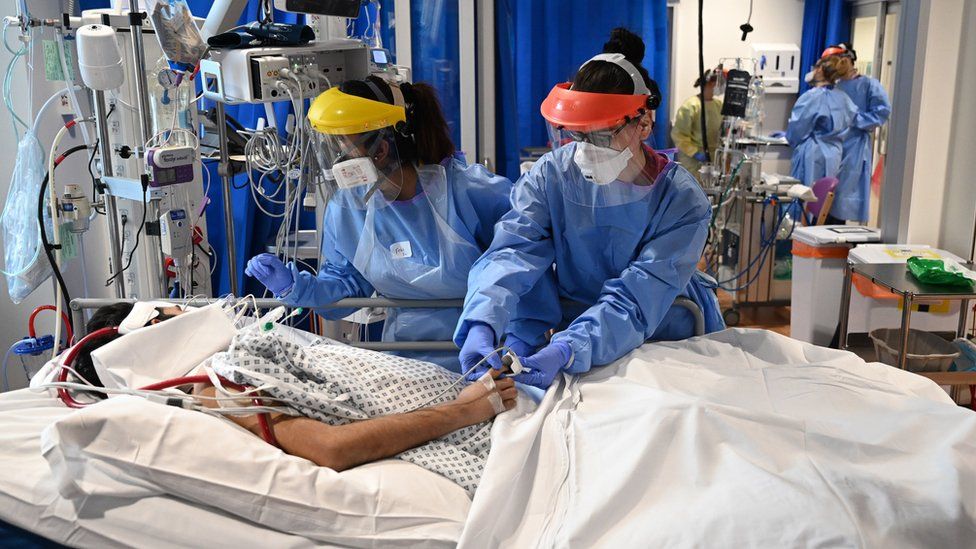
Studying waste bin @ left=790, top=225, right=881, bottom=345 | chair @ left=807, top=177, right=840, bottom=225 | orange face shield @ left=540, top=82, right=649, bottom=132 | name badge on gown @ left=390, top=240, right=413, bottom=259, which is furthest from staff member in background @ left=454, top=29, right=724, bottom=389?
chair @ left=807, top=177, right=840, bottom=225

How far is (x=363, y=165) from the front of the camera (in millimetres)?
1957

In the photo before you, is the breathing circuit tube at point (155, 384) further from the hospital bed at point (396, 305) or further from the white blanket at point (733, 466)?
the white blanket at point (733, 466)

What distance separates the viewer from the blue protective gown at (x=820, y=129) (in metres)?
5.69

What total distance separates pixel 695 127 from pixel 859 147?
3.85ft

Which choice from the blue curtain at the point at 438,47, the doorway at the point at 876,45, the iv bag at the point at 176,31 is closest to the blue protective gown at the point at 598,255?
the iv bag at the point at 176,31

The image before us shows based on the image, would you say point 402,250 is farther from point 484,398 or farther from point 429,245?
point 484,398

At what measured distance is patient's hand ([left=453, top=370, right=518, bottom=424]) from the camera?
66.0 inches

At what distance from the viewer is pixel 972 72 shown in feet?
11.0

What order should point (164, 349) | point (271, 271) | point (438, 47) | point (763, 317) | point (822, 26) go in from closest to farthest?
1. point (164, 349)
2. point (271, 271)
3. point (438, 47)
4. point (763, 317)
5. point (822, 26)

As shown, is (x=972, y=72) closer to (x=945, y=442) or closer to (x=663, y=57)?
(x=663, y=57)

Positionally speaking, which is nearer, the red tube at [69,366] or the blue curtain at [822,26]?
the red tube at [69,366]

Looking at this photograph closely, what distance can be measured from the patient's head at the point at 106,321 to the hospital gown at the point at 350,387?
0.31 m

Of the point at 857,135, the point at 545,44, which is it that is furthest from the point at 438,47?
the point at 857,135

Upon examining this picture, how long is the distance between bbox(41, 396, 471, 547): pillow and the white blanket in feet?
0.45
